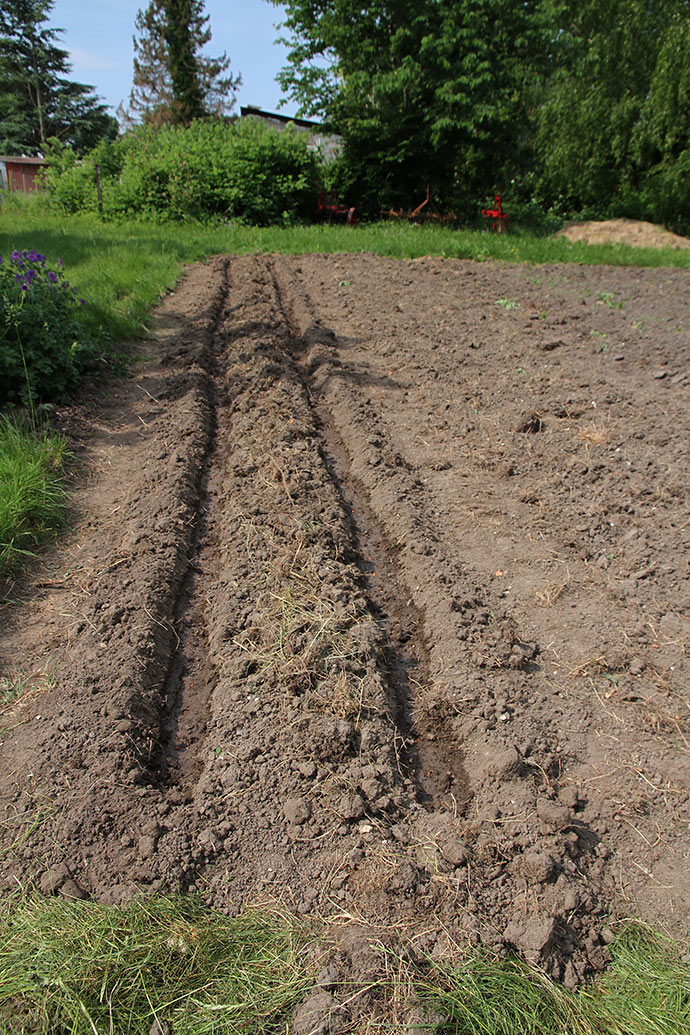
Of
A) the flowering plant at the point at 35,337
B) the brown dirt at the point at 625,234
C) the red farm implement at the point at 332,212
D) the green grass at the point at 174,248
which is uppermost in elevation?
the red farm implement at the point at 332,212

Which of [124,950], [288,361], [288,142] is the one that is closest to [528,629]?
[124,950]

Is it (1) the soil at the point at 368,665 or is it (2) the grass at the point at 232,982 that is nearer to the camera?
(2) the grass at the point at 232,982

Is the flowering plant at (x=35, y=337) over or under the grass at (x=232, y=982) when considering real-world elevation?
over

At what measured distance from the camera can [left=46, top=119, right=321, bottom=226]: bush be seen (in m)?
18.6

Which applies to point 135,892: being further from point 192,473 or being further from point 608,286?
point 608,286

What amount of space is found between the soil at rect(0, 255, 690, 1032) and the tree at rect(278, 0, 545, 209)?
1571 centimetres

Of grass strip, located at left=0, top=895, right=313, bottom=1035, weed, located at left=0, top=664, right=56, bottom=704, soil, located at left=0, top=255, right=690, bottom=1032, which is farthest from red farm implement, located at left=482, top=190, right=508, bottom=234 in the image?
grass strip, located at left=0, top=895, right=313, bottom=1035

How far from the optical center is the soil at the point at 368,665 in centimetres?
240

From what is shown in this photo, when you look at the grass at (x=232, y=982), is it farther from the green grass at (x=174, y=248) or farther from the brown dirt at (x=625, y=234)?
the brown dirt at (x=625, y=234)

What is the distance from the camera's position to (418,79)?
62.2 feet

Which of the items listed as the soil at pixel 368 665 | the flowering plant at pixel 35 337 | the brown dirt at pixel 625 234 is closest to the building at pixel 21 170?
the brown dirt at pixel 625 234

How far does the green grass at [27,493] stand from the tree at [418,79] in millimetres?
17641

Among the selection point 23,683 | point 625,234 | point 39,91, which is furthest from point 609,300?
point 39,91

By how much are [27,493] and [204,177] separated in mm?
16782
